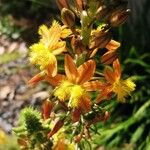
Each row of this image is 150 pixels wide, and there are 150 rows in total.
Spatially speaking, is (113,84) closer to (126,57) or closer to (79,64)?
(79,64)

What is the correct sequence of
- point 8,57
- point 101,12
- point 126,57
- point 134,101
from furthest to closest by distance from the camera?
point 8,57 < point 126,57 < point 134,101 < point 101,12

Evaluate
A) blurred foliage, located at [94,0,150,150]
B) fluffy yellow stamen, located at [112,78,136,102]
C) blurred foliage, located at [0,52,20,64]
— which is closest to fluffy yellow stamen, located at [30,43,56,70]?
fluffy yellow stamen, located at [112,78,136,102]

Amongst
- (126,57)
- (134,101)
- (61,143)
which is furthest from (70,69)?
(126,57)

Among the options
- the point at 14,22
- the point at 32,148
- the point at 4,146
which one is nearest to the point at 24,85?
the point at 14,22

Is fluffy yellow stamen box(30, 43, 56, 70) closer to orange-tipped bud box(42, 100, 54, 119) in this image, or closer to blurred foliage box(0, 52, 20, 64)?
orange-tipped bud box(42, 100, 54, 119)

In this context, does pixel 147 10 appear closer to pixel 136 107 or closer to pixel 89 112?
pixel 136 107

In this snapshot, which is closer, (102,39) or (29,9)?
(102,39)

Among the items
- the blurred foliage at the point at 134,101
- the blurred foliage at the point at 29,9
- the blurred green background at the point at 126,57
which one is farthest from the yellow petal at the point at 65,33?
the blurred foliage at the point at 29,9
